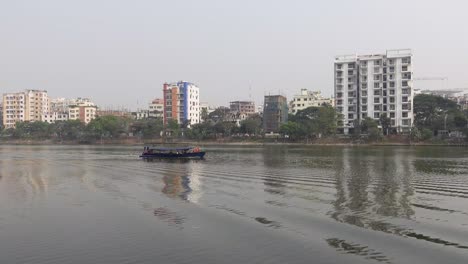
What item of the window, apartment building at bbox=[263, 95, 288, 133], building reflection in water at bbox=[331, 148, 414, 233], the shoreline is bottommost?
building reflection in water at bbox=[331, 148, 414, 233]

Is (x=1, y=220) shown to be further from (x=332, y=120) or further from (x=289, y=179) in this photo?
(x=332, y=120)

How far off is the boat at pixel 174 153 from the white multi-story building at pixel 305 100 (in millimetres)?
81127

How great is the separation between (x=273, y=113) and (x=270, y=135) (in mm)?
7570

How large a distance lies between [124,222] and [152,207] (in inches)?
122

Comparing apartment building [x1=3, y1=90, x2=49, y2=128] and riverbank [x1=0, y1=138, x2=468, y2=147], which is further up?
apartment building [x1=3, y1=90, x2=49, y2=128]

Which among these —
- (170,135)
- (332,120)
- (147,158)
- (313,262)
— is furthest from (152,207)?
(170,135)

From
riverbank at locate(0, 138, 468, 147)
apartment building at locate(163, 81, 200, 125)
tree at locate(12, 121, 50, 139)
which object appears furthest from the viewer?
tree at locate(12, 121, 50, 139)

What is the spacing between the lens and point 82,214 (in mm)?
18250

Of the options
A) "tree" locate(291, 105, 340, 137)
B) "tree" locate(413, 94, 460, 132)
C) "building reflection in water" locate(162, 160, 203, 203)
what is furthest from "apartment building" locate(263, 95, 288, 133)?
"building reflection in water" locate(162, 160, 203, 203)

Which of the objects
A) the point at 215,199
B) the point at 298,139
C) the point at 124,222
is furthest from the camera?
the point at 298,139

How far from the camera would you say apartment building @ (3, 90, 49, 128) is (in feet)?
525

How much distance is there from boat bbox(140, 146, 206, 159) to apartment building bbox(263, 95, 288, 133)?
60955mm

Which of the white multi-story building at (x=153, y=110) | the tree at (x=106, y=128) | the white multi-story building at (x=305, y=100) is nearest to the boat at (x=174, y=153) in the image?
the tree at (x=106, y=128)

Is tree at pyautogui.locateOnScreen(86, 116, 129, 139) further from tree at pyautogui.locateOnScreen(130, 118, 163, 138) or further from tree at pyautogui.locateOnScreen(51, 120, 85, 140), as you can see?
tree at pyautogui.locateOnScreen(51, 120, 85, 140)
